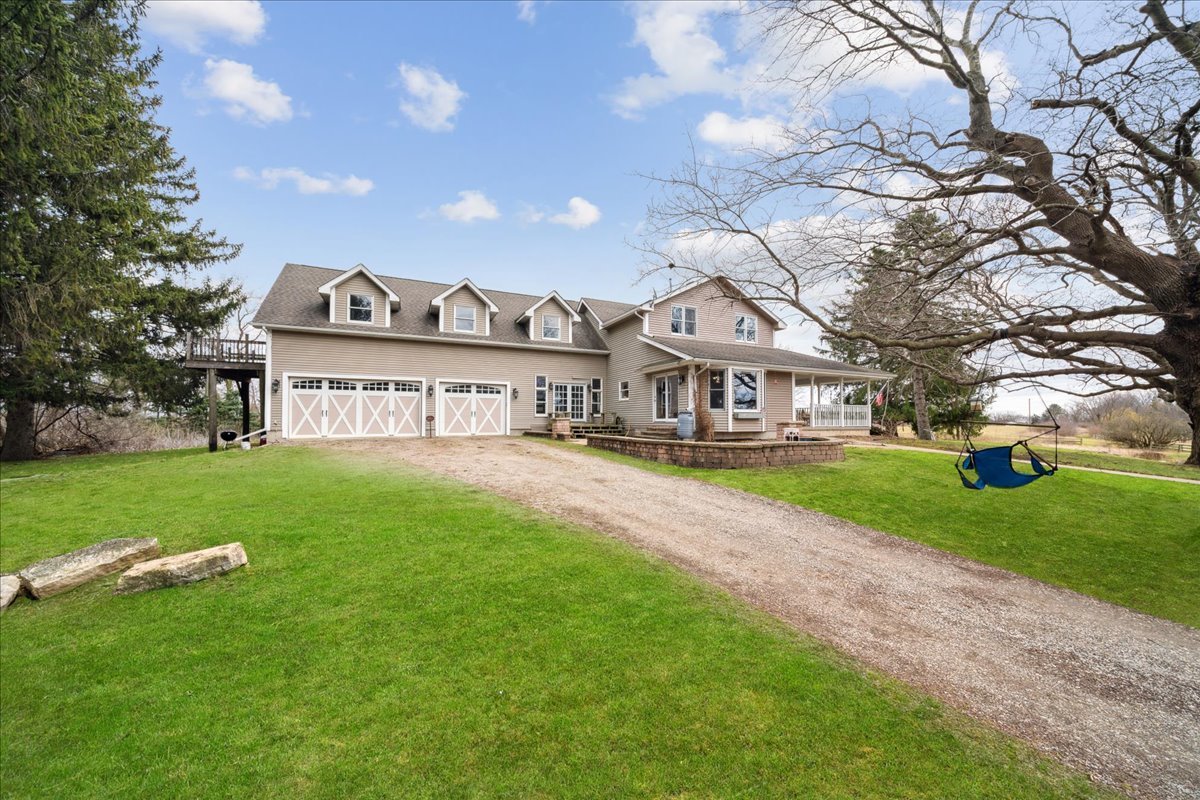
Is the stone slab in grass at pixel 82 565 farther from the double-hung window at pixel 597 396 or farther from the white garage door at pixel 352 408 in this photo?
the double-hung window at pixel 597 396

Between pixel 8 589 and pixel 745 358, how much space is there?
18.3 metres

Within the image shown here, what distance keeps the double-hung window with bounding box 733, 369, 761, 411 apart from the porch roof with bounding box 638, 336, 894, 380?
2.08ft

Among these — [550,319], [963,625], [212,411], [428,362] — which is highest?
[550,319]

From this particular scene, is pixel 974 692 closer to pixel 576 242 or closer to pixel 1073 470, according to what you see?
pixel 1073 470

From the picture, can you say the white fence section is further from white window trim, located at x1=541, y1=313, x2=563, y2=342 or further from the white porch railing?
white window trim, located at x1=541, y1=313, x2=563, y2=342

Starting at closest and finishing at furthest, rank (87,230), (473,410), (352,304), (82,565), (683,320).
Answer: (82,565)
(87,230)
(352,304)
(473,410)
(683,320)

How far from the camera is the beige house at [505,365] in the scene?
1691cm

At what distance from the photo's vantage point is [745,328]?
21.8m

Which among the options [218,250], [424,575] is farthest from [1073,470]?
[218,250]

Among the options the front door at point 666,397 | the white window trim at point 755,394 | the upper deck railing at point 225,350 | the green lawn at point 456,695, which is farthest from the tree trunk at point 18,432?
the white window trim at point 755,394

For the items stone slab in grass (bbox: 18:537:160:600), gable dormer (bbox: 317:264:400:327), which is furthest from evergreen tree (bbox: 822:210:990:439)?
gable dormer (bbox: 317:264:400:327)

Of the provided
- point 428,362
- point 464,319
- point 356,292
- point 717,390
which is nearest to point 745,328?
point 717,390

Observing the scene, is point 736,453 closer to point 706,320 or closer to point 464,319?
point 706,320

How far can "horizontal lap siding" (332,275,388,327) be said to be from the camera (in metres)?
17.5
